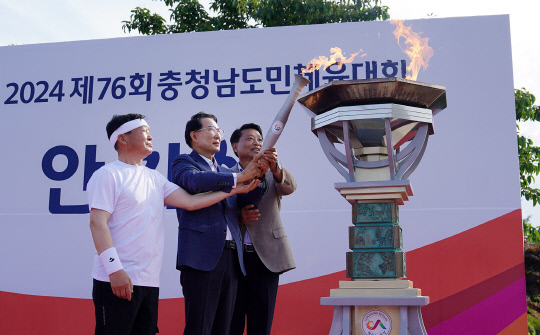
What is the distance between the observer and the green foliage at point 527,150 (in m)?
5.28

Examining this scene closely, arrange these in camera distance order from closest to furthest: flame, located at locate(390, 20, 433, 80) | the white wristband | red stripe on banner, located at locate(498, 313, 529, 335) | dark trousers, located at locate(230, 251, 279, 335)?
the white wristband < dark trousers, located at locate(230, 251, 279, 335) < red stripe on banner, located at locate(498, 313, 529, 335) < flame, located at locate(390, 20, 433, 80)

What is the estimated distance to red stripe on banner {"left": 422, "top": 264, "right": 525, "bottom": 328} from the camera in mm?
3373

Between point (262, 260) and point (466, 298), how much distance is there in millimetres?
1625

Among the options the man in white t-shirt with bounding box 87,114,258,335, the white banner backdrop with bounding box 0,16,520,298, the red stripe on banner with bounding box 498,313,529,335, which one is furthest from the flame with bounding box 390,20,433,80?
the man in white t-shirt with bounding box 87,114,258,335

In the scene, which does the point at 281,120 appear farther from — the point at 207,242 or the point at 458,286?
the point at 458,286

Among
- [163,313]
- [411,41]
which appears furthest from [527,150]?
[163,313]

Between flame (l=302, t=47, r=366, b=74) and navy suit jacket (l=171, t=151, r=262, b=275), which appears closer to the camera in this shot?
navy suit jacket (l=171, t=151, r=262, b=275)

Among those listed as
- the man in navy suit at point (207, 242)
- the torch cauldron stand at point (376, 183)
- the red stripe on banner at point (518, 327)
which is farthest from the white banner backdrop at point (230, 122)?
the man in navy suit at point (207, 242)

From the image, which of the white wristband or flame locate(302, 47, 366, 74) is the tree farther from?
the white wristband

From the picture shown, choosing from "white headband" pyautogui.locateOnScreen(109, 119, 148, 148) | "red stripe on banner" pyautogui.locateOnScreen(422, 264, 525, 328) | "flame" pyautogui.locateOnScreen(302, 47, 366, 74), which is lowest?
"red stripe on banner" pyautogui.locateOnScreen(422, 264, 525, 328)

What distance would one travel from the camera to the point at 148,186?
206 centimetres

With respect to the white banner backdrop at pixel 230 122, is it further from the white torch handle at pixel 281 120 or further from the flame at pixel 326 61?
the white torch handle at pixel 281 120

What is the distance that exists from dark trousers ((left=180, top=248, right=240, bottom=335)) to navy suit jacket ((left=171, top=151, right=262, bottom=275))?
0.13ft

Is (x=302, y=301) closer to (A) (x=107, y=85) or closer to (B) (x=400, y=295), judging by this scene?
(B) (x=400, y=295)
